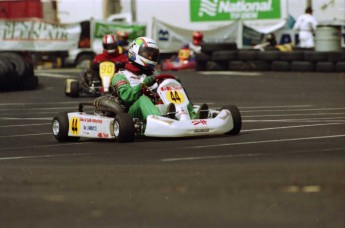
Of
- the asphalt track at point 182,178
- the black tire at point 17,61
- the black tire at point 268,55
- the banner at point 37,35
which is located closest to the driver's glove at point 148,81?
the asphalt track at point 182,178

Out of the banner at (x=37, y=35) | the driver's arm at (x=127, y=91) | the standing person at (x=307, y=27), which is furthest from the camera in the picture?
the banner at (x=37, y=35)

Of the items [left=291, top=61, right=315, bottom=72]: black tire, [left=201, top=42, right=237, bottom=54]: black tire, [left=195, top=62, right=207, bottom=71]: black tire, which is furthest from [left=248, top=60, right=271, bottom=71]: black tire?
[left=195, top=62, right=207, bottom=71]: black tire

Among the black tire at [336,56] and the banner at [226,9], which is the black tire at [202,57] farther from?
the banner at [226,9]

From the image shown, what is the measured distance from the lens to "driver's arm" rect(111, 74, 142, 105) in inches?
409

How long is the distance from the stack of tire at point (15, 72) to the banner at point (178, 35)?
10.2 meters

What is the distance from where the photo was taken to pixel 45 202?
6410 millimetres

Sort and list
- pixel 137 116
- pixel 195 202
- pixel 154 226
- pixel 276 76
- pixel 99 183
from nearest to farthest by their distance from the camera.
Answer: pixel 154 226 < pixel 195 202 < pixel 99 183 < pixel 137 116 < pixel 276 76

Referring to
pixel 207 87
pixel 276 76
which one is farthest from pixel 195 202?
pixel 276 76

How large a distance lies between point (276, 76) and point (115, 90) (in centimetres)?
1241

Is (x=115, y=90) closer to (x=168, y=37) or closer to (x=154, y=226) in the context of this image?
(x=154, y=226)

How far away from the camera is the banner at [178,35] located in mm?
30203

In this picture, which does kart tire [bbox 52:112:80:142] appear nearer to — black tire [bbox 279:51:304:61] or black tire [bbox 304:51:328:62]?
black tire [bbox 304:51:328:62]

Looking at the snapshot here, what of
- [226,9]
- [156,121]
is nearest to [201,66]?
[226,9]

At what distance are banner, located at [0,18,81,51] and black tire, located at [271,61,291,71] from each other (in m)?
7.84
